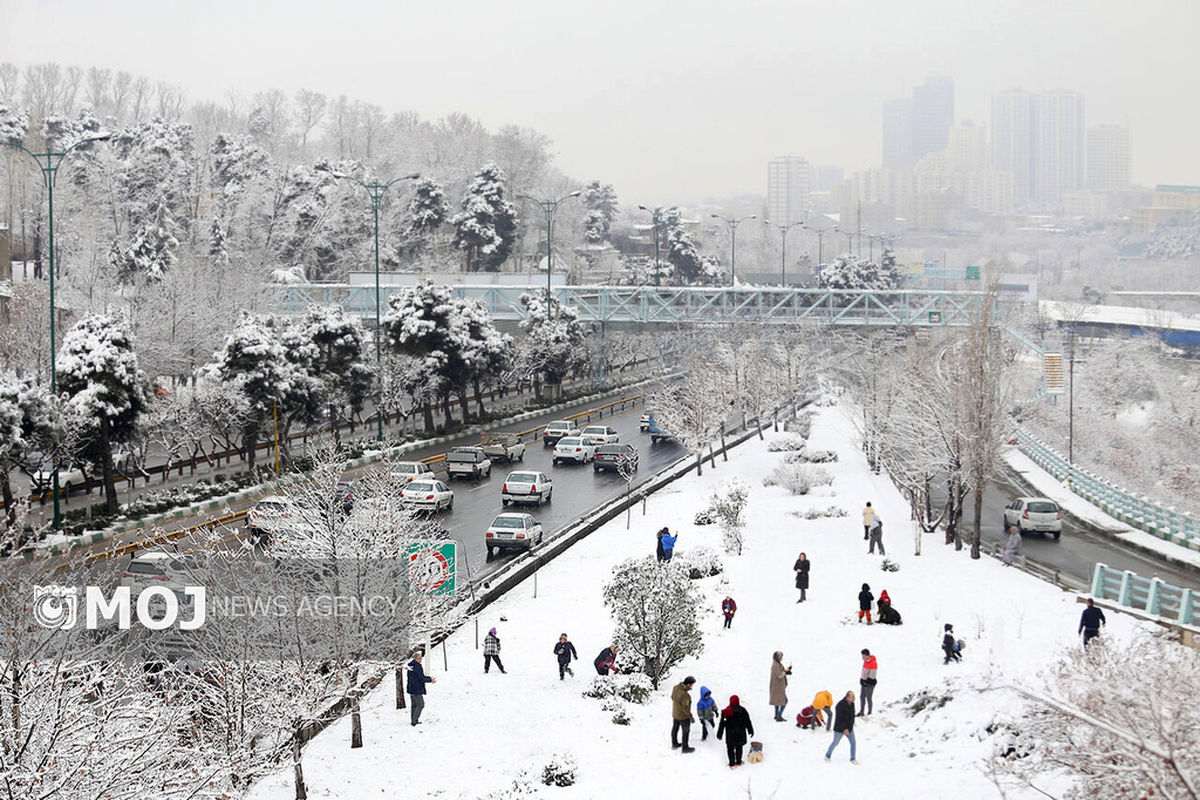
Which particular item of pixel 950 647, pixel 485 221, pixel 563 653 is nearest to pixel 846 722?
pixel 950 647

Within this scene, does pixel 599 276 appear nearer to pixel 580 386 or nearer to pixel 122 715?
pixel 580 386

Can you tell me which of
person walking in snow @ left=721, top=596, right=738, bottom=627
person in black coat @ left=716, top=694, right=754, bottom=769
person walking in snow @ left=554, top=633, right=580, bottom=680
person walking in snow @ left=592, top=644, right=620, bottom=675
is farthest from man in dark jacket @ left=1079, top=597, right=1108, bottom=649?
person walking in snow @ left=554, top=633, right=580, bottom=680

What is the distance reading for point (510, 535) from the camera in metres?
29.0

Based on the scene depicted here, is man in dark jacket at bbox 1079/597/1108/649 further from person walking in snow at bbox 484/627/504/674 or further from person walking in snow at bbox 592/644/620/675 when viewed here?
person walking in snow at bbox 484/627/504/674

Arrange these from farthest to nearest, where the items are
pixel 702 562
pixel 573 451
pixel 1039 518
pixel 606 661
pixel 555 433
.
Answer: pixel 555 433, pixel 573 451, pixel 1039 518, pixel 702 562, pixel 606 661

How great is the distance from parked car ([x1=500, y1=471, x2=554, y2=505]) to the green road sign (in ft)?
42.1

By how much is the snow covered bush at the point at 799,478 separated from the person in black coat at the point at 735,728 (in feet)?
74.8

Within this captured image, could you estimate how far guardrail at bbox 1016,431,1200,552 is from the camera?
3148 cm

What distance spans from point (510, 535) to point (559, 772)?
523 inches

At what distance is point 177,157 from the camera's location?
77.4m

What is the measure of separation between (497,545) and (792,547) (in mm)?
7533

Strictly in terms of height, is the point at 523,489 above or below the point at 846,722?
above

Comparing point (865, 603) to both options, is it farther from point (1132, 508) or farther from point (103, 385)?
point (103, 385)

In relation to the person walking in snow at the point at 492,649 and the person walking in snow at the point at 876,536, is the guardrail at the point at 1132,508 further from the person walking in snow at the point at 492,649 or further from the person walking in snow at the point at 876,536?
the person walking in snow at the point at 492,649
